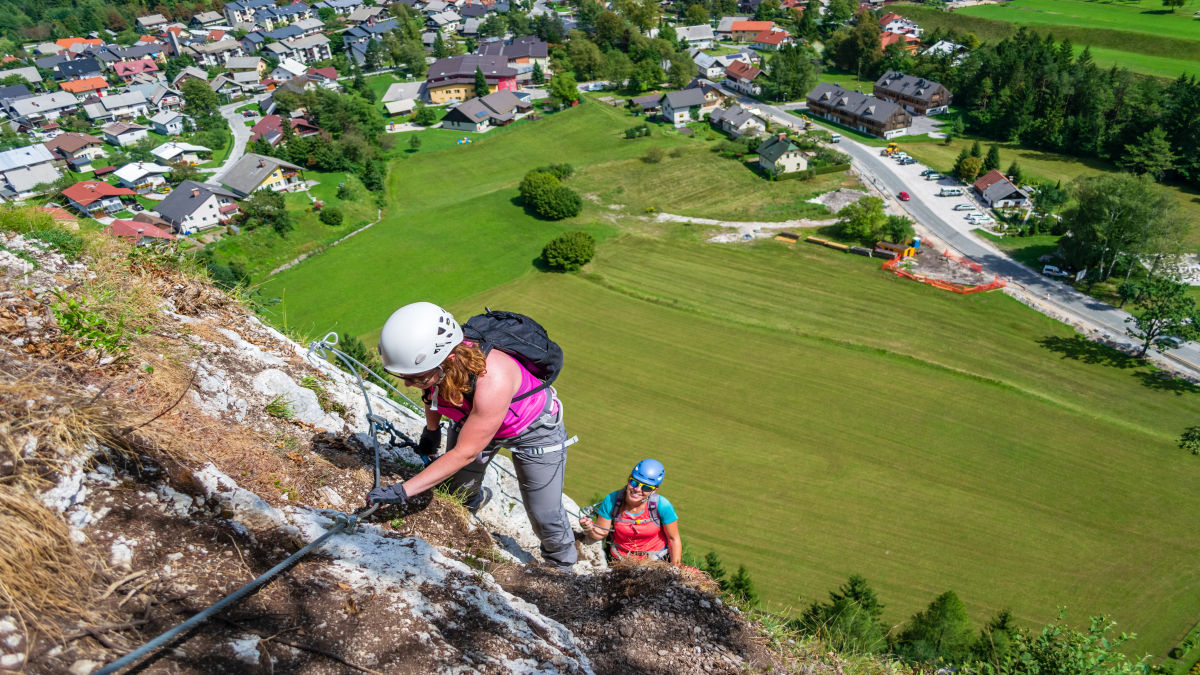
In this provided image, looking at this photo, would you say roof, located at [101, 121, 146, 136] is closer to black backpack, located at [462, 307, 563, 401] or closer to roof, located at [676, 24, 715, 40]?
roof, located at [676, 24, 715, 40]

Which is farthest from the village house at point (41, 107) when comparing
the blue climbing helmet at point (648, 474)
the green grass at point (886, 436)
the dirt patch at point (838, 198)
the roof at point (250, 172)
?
the blue climbing helmet at point (648, 474)

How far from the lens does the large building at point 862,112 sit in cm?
6994

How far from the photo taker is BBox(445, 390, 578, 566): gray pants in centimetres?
620

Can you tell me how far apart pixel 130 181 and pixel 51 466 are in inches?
2739

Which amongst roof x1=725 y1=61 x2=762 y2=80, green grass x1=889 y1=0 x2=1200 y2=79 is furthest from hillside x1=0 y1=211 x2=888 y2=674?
green grass x1=889 y1=0 x2=1200 y2=79

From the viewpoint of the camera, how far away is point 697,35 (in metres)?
112

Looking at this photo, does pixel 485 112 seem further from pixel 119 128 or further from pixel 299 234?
pixel 119 128

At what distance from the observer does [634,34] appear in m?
105

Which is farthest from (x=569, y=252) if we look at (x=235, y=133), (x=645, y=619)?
(x=235, y=133)

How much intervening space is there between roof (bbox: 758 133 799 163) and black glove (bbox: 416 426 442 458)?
58173mm

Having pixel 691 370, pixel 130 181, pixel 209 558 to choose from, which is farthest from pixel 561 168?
pixel 209 558

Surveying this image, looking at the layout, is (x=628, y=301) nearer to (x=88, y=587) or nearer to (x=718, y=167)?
(x=718, y=167)

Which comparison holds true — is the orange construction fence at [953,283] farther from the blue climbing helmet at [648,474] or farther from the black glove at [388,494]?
the black glove at [388,494]

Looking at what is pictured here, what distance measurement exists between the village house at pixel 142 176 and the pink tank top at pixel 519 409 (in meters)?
68.1
